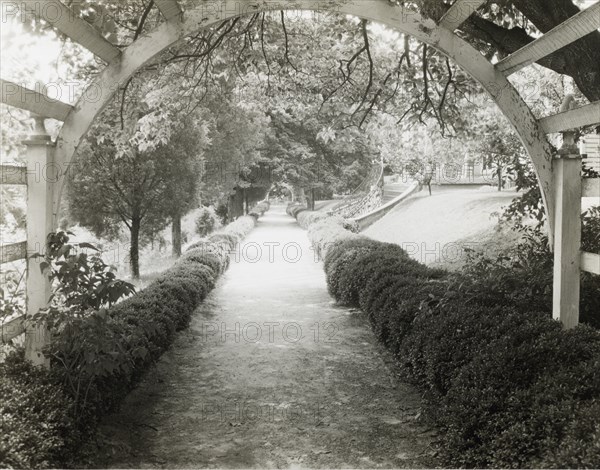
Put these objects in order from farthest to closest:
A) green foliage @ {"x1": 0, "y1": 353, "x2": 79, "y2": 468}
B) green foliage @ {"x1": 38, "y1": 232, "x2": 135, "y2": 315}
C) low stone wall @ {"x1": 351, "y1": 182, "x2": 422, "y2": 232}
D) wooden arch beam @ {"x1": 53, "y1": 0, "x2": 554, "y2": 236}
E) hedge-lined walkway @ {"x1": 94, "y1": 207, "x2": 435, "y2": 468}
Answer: low stone wall @ {"x1": 351, "y1": 182, "x2": 422, "y2": 232}
wooden arch beam @ {"x1": 53, "y1": 0, "x2": 554, "y2": 236}
hedge-lined walkway @ {"x1": 94, "y1": 207, "x2": 435, "y2": 468}
green foliage @ {"x1": 38, "y1": 232, "x2": 135, "y2": 315}
green foliage @ {"x1": 0, "y1": 353, "x2": 79, "y2": 468}

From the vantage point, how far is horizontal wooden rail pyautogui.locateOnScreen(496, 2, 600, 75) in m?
3.46

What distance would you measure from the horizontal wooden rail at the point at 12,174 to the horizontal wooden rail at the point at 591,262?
13.2 ft

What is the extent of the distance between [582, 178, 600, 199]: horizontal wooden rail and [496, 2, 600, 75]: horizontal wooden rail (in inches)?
38.2

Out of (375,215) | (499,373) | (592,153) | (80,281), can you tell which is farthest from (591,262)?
(375,215)

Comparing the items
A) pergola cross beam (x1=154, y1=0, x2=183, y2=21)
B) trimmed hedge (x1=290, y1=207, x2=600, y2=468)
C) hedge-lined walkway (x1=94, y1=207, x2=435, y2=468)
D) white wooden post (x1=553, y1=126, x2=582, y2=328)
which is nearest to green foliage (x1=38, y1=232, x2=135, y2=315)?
hedge-lined walkway (x1=94, y1=207, x2=435, y2=468)

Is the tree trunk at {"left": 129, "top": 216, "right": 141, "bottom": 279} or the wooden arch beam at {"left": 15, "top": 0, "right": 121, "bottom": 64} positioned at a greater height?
the wooden arch beam at {"left": 15, "top": 0, "right": 121, "bottom": 64}

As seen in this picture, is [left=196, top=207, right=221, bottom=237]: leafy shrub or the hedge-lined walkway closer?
the hedge-lined walkway

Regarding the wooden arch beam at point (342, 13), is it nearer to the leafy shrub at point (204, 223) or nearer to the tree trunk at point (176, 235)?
the tree trunk at point (176, 235)

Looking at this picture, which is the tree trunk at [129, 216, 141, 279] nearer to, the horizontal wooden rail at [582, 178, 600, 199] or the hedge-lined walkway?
the hedge-lined walkway

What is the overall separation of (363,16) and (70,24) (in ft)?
7.06

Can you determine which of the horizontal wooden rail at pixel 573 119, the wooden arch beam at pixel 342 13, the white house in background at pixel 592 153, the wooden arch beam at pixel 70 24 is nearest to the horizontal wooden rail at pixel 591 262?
the wooden arch beam at pixel 342 13

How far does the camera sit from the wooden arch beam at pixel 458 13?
13.3ft

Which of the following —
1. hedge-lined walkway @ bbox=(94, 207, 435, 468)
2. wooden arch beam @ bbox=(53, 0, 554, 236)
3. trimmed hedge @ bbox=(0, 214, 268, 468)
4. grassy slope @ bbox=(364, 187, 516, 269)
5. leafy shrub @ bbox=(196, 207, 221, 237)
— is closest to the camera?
trimmed hedge @ bbox=(0, 214, 268, 468)

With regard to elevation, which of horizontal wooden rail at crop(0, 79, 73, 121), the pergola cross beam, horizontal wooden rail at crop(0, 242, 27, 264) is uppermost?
the pergola cross beam
